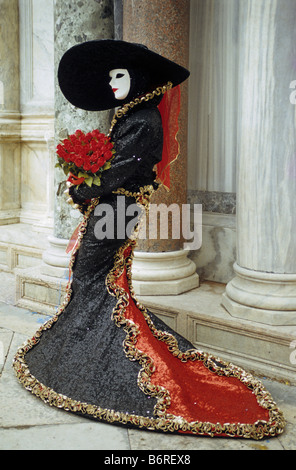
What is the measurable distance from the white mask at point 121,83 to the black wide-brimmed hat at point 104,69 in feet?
0.10

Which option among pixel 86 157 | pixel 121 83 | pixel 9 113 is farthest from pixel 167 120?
pixel 9 113

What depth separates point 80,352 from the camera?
10.7ft

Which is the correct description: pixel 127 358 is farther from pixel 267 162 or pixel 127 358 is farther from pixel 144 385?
pixel 267 162

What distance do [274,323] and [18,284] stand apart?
2454 millimetres

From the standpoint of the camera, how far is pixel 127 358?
10.3 feet

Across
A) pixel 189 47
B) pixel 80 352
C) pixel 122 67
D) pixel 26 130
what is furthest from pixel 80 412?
pixel 26 130

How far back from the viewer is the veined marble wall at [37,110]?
6520 millimetres

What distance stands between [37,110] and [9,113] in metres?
0.36

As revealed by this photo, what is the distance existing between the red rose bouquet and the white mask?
0.82 ft

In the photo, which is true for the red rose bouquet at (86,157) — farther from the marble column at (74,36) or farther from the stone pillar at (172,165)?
the marble column at (74,36)

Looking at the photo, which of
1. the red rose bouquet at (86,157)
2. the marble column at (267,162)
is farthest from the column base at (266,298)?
the red rose bouquet at (86,157)

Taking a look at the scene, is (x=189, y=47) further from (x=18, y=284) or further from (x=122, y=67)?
(x=18, y=284)

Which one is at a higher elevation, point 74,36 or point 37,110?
point 74,36

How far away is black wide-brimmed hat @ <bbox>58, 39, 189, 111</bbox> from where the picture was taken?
313 centimetres
